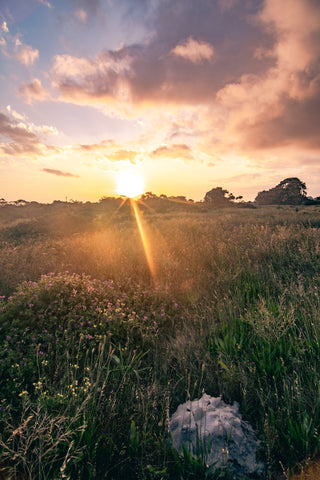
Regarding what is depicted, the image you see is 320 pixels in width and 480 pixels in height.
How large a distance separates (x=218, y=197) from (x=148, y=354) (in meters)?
43.0

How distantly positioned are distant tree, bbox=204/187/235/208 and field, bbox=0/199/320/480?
117 feet

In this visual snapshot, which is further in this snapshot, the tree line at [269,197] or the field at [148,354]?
the tree line at [269,197]

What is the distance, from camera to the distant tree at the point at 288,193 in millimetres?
40500

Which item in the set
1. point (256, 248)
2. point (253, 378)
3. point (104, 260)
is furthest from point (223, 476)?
point (256, 248)

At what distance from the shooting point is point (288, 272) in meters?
5.12

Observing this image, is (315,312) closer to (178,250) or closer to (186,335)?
(186,335)

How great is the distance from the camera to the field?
174cm

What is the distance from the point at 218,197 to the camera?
43656 millimetres

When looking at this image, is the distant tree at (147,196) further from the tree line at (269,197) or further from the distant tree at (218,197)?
the distant tree at (218,197)

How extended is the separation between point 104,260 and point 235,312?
11.8ft

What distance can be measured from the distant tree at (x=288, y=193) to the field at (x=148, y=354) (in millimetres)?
39398

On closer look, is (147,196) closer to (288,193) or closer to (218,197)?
(218,197)

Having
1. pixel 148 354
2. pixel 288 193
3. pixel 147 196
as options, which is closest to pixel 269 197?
pixel 288 193

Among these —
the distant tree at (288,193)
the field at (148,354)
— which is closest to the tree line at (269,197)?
the distant tree at (288,193)
